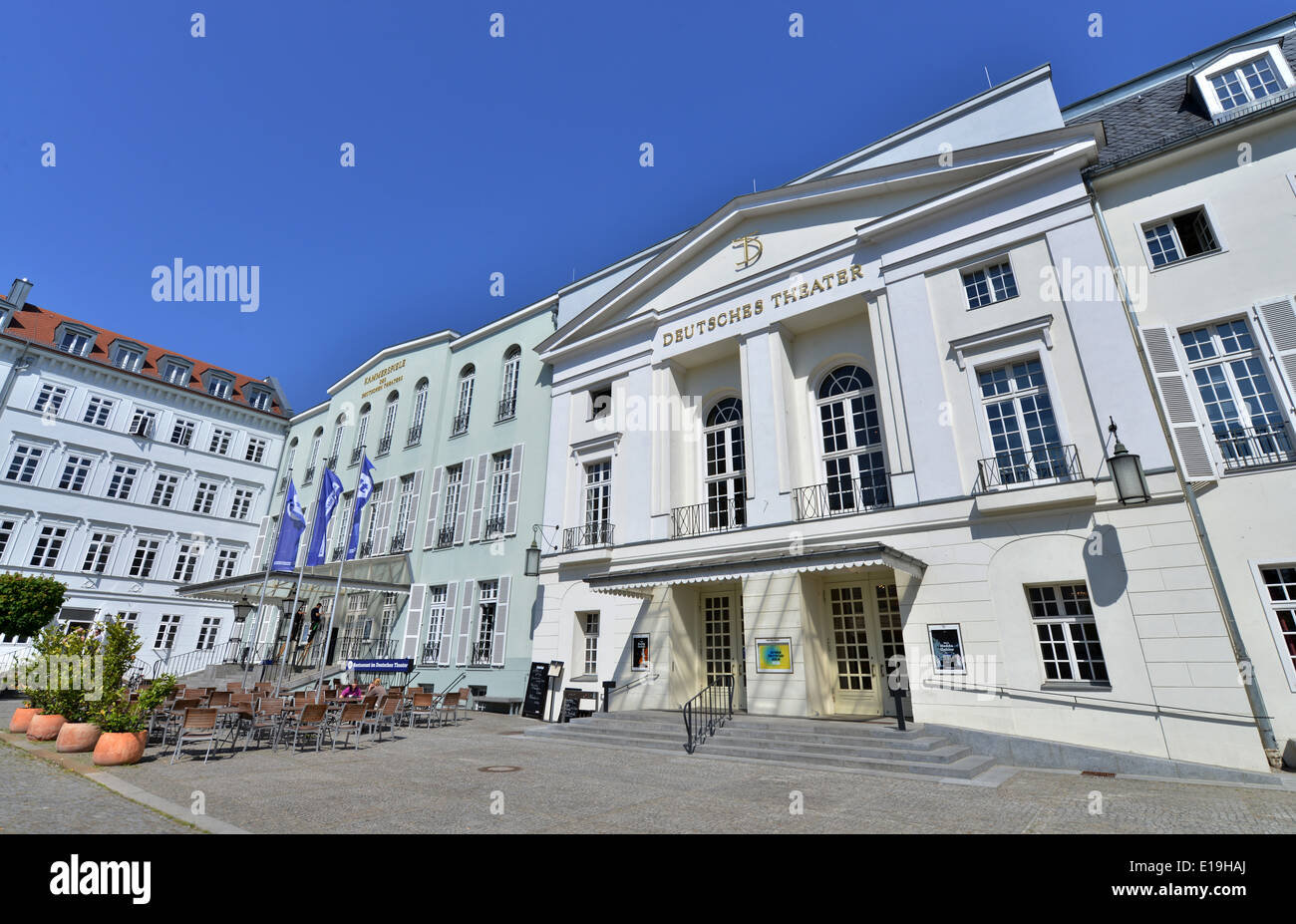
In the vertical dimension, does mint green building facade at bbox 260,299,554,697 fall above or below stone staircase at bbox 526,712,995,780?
above

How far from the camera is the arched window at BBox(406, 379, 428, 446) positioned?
83.9 ft

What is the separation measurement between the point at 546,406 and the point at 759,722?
42.8ft

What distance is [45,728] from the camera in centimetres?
1049

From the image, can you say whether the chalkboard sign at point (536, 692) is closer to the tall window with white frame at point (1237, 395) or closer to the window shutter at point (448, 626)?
the window shutter at point (448, 626)

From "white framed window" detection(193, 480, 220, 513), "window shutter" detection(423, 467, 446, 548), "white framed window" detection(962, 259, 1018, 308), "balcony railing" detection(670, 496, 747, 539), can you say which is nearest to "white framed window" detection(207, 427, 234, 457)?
"white framed window" detection(193, 480, 220, 513)

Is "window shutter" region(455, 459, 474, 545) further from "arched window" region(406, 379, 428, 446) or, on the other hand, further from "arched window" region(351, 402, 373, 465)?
"arched window" region(351, 402, 373, 465)

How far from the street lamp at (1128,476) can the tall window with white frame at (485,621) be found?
16771 mm

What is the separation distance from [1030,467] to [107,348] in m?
41.1

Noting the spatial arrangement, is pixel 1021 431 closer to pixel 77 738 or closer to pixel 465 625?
pixel 77 738

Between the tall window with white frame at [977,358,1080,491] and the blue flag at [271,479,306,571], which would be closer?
the tall window with white frame at [977,358,1080,491]

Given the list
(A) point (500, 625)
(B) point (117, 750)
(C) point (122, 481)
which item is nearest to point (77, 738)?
(B) point (117, 750)

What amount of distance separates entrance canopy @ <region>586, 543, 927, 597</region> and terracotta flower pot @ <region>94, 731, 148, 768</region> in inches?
338

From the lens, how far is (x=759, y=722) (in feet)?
37.9

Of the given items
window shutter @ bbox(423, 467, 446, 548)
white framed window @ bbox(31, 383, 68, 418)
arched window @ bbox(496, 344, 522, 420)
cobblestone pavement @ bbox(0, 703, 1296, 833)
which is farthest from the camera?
white framed window @ bbox(31, 383, 68, 418)
